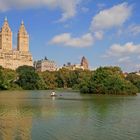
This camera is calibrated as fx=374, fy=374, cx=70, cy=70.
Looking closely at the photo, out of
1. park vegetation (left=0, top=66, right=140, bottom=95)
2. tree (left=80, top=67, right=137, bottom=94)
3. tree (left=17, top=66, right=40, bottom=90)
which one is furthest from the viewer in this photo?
tree (left=17, top=66, right=40, bottom=90)

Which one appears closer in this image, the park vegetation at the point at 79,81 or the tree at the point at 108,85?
the tree at the point at 108,85

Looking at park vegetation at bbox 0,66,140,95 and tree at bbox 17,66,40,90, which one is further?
tree at bbox 17,66,40,90

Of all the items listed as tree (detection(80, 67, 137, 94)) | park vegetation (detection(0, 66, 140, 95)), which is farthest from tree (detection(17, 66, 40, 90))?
tree (detection(80, 67, 137, 94))

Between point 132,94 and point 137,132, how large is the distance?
2081 inches

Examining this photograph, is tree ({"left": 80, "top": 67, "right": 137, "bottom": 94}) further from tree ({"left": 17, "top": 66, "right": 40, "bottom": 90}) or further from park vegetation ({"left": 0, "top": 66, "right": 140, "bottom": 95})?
tree ({"left": 17, "top": 66, "right": 40, "bottom": 90})

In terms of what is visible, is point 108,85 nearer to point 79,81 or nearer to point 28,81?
point 28,81

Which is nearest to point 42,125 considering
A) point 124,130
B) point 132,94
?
point 124,130

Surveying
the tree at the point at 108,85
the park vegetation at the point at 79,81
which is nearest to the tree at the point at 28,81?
the park vegetation at the point at 79,81

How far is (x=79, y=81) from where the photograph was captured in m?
125

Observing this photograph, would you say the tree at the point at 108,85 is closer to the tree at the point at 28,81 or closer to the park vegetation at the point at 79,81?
the park vegetation at the point at 79,81

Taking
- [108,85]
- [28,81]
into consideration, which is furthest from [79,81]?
[108,85]

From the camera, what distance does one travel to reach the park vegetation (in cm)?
7412

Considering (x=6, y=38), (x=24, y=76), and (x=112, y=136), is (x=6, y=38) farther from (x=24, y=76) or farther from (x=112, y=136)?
(x=112, y=136)

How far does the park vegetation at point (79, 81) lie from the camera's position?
243 feet
